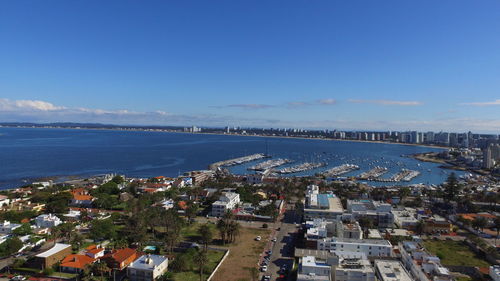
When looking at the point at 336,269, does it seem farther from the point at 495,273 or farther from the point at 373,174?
the point at 373,174

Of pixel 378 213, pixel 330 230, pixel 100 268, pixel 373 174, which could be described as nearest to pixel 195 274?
pixel 100 268

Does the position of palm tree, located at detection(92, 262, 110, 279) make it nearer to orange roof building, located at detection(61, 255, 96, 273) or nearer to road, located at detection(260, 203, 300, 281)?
orange roof building, located at detection(61, 255, 96, 273)

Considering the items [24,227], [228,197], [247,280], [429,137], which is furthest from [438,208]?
[429,137]

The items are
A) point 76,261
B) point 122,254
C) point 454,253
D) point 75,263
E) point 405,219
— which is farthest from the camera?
point 405,219

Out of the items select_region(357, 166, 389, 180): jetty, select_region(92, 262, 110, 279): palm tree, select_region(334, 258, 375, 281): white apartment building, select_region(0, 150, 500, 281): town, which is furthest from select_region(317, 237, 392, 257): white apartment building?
select_region(357, 166, 389, 180): jetty

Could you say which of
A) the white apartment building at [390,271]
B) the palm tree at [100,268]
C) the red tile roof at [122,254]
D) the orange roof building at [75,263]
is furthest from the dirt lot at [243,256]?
the orange roof building at [75,263]
